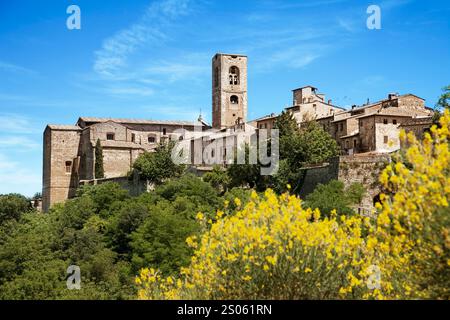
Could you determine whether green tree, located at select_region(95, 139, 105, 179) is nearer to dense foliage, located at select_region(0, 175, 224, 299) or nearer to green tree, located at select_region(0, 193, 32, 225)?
dense foliage, located at select_region(0, 175, 224, 299)

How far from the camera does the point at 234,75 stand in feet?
284

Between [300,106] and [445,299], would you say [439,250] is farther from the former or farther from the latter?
[300,106]

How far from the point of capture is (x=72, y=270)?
36094 millimetres

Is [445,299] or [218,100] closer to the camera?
[445,299]

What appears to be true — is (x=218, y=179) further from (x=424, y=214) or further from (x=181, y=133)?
(x=424, y=214)

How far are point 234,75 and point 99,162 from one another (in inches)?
1198

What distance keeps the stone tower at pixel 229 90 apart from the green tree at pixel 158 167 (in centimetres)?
2737

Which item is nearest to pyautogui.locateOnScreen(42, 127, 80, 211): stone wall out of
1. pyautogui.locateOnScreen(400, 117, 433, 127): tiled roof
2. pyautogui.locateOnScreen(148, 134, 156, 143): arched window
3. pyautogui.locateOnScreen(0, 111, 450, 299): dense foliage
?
pyautogui.locateOnScreen(148, 134, 156, 143): arched window

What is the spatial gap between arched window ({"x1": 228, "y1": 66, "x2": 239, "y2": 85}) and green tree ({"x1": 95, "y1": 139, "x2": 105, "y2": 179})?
28325mm

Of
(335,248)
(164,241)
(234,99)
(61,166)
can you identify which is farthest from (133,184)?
(335,248)

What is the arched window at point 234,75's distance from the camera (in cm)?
8644
